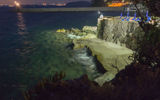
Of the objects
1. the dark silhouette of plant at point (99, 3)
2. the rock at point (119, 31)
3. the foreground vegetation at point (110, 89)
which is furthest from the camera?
the dark silhouette of plant at point (99, 3)

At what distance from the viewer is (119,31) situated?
15.8 meters

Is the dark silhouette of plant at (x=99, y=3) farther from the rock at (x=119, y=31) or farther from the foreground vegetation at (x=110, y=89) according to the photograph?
the foreground vegetation at (x=110, y=89)

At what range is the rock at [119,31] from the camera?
13.9 metres

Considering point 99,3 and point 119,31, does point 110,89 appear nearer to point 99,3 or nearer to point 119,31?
point 119,31

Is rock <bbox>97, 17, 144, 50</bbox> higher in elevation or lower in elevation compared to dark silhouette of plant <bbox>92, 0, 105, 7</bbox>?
lower

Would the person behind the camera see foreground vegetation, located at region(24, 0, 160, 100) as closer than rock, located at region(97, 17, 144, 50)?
Yes

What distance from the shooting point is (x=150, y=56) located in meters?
4.76

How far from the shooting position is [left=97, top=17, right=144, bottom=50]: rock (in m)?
13.9

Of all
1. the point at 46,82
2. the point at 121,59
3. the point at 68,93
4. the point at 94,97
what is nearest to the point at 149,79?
the point at 94,97

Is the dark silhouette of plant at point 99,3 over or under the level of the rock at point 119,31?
over

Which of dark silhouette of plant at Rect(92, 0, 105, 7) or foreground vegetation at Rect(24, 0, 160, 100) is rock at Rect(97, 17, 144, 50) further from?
dark silhouette of plant at Rect(92, 0, 105, 7)

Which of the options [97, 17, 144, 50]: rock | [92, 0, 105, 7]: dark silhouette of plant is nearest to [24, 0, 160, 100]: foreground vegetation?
[97, 17, 144, 50]: rock

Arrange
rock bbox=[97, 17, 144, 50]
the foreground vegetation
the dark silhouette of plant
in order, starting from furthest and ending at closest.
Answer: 1. the dark silhouette of plant
2. rock bbox=[97, 17, 144, 50]
3. the foreground vegetation

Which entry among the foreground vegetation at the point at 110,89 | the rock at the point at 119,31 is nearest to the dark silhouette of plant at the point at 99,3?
the rock at the point at 119,31
